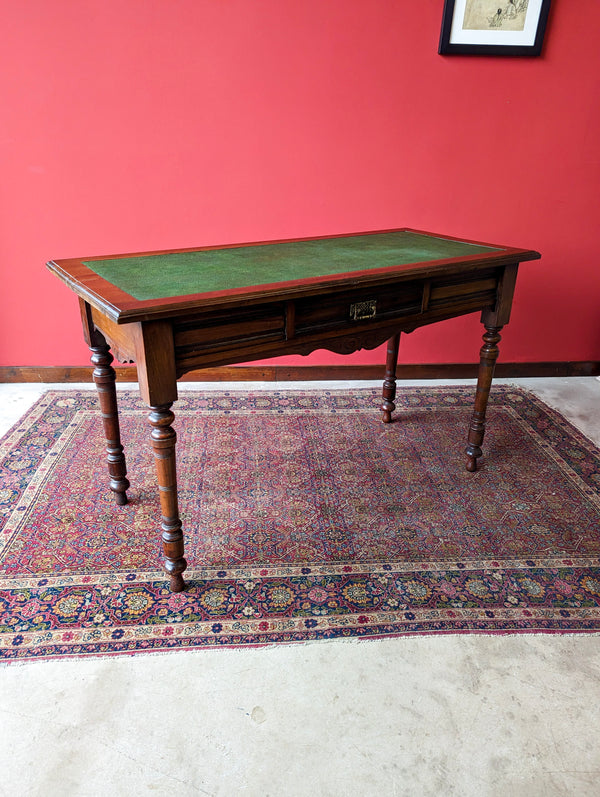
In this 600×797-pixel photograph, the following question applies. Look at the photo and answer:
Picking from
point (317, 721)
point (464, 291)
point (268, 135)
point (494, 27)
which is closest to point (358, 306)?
point (464, 291)

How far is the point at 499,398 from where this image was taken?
11.5ft

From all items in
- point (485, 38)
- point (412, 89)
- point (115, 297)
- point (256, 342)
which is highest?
point (485, 38)

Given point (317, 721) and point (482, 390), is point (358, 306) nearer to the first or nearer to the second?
point (482, 390)

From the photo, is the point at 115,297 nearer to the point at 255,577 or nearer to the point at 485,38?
the point at 255,577

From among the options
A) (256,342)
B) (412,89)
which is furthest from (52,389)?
(412,89)

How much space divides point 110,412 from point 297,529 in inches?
33.9

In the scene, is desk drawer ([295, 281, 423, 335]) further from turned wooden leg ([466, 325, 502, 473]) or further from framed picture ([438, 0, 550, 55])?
framed picture ([438, 0, 550, 55])

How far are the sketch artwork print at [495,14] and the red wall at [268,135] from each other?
0.15 meters

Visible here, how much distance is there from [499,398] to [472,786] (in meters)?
2.46

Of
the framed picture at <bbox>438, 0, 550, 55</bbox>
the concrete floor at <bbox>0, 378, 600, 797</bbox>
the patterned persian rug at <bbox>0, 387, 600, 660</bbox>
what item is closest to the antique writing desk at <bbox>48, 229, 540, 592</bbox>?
the patterned persian rug at <bbox>0, 387, 600, 660</bbox>

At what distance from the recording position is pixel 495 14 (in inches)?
121

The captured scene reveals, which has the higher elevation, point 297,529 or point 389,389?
point 389,389

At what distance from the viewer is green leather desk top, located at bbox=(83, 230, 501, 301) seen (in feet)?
5.82

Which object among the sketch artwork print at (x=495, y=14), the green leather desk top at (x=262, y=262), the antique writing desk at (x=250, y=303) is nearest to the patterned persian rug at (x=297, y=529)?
the antique writing desk at (x=250, y=303)
